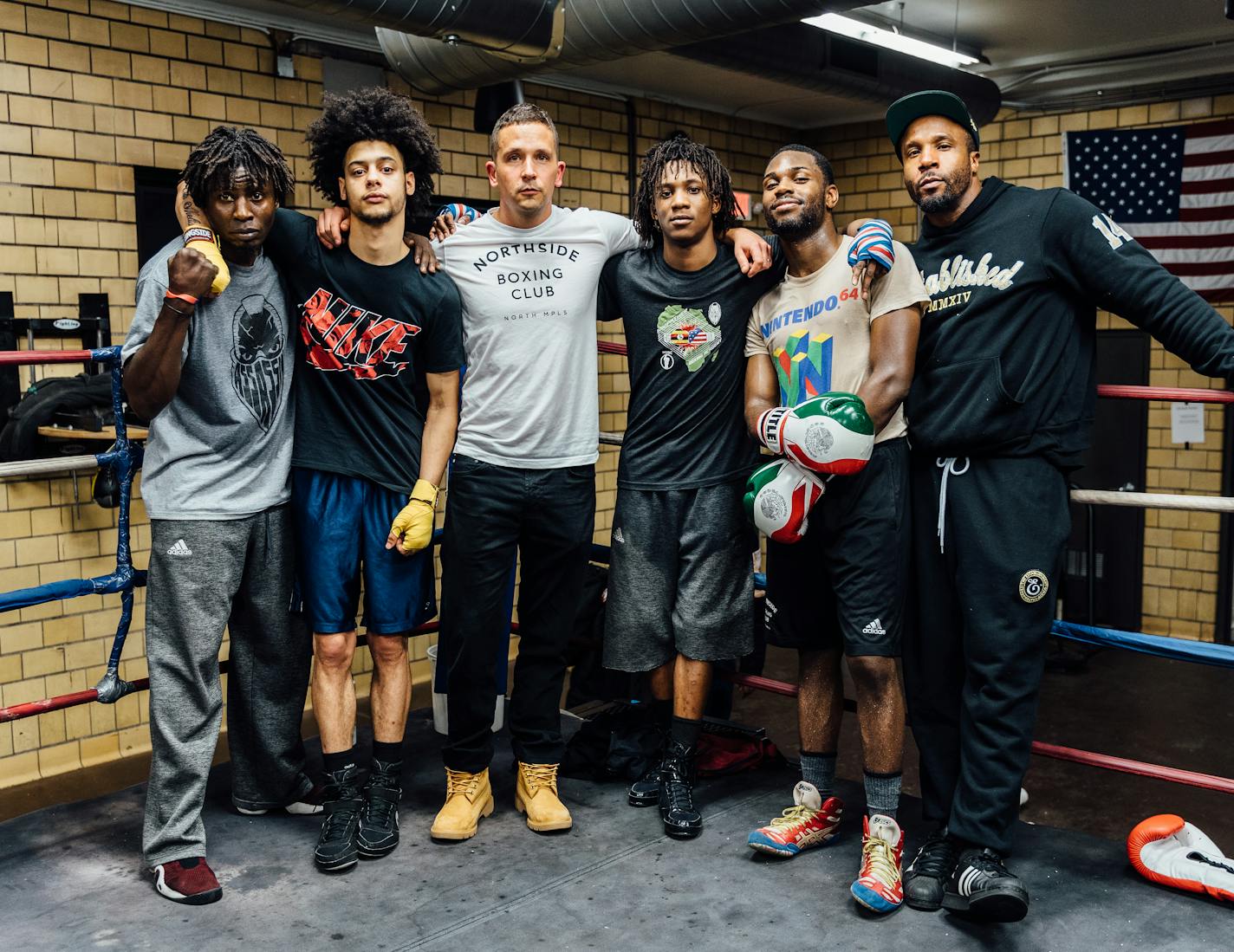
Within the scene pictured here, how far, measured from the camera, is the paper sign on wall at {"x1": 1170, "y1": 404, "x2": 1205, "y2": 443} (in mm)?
6738

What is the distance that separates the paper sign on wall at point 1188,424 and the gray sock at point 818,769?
5.01 m

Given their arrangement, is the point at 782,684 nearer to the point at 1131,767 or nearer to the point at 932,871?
the point at 932,871

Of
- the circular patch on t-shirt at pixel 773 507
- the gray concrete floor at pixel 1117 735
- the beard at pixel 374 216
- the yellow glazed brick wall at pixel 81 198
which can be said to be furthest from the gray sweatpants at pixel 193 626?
the gray concrete floor at pixel 1117 735

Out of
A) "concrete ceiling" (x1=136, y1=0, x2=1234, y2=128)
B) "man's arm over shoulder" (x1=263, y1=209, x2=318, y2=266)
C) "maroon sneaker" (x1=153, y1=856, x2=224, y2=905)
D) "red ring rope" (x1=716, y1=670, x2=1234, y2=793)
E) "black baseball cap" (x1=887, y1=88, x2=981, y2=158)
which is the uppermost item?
"concrete ceiling" (x1=136, y1=0, x2=1234, y2=128)

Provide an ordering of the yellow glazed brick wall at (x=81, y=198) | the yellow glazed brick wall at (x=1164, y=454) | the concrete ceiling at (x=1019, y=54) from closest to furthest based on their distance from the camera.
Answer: the yellow glazed brick wall at (x=81, y=198), the concrete ceiling at (x=1019, y=54), the yellow glazed brick wall at (x=1164, y=454)

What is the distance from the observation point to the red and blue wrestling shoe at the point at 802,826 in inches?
102

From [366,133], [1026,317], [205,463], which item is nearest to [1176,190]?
[1026,317]

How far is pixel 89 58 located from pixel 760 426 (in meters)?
3.40

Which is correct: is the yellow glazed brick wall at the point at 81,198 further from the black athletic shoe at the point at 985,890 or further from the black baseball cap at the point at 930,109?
the black athletic shoe at the point at 985,890

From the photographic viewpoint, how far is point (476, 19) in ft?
12.3

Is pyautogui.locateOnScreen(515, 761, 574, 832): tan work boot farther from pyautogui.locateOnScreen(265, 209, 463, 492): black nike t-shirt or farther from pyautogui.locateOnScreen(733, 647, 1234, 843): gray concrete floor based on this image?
pyautogui.locateOnScreen(733, 647, 1234, 843): gray concrete floor

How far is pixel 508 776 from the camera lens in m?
3.18

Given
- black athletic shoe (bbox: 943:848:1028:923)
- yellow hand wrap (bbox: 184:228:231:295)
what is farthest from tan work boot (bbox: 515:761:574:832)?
yellow hand wrap (bbox: 184:228:231:295)

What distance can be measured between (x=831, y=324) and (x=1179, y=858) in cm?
140
